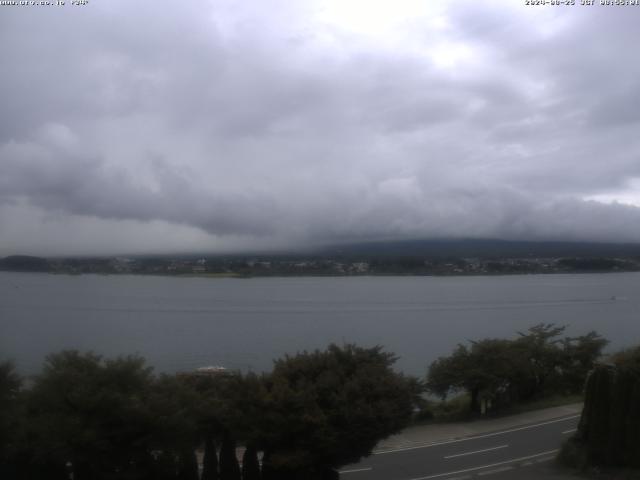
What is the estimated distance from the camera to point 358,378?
51.0 ft

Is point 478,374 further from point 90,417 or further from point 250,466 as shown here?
point 90,417

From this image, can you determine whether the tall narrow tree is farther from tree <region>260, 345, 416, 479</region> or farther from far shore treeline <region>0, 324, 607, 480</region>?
tree <region>260, 345, 416, 479</region>

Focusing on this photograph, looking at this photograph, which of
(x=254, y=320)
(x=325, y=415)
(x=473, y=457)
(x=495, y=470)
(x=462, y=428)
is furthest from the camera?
(x=254, y=320)

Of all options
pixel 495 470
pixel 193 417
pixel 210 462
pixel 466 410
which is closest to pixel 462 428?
pixel 466 410

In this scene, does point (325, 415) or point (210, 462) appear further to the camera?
point (210, 462)

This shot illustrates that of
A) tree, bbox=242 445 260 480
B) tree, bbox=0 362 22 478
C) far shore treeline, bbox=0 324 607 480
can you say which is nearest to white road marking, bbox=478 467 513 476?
far shore treeline, bbox=0 324 607 480

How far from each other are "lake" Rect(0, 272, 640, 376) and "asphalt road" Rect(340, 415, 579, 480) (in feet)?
31.3

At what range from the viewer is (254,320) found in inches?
2670

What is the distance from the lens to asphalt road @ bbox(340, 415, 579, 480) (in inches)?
716

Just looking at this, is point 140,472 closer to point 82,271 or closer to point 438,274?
point 82,271

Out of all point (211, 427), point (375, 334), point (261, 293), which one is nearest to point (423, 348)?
point (375, 334)

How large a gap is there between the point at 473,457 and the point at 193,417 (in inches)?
373

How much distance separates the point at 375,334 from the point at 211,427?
144 feet

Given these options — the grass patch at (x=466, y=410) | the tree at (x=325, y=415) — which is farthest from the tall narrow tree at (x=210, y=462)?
the grass patch at (x=466, y=410)
